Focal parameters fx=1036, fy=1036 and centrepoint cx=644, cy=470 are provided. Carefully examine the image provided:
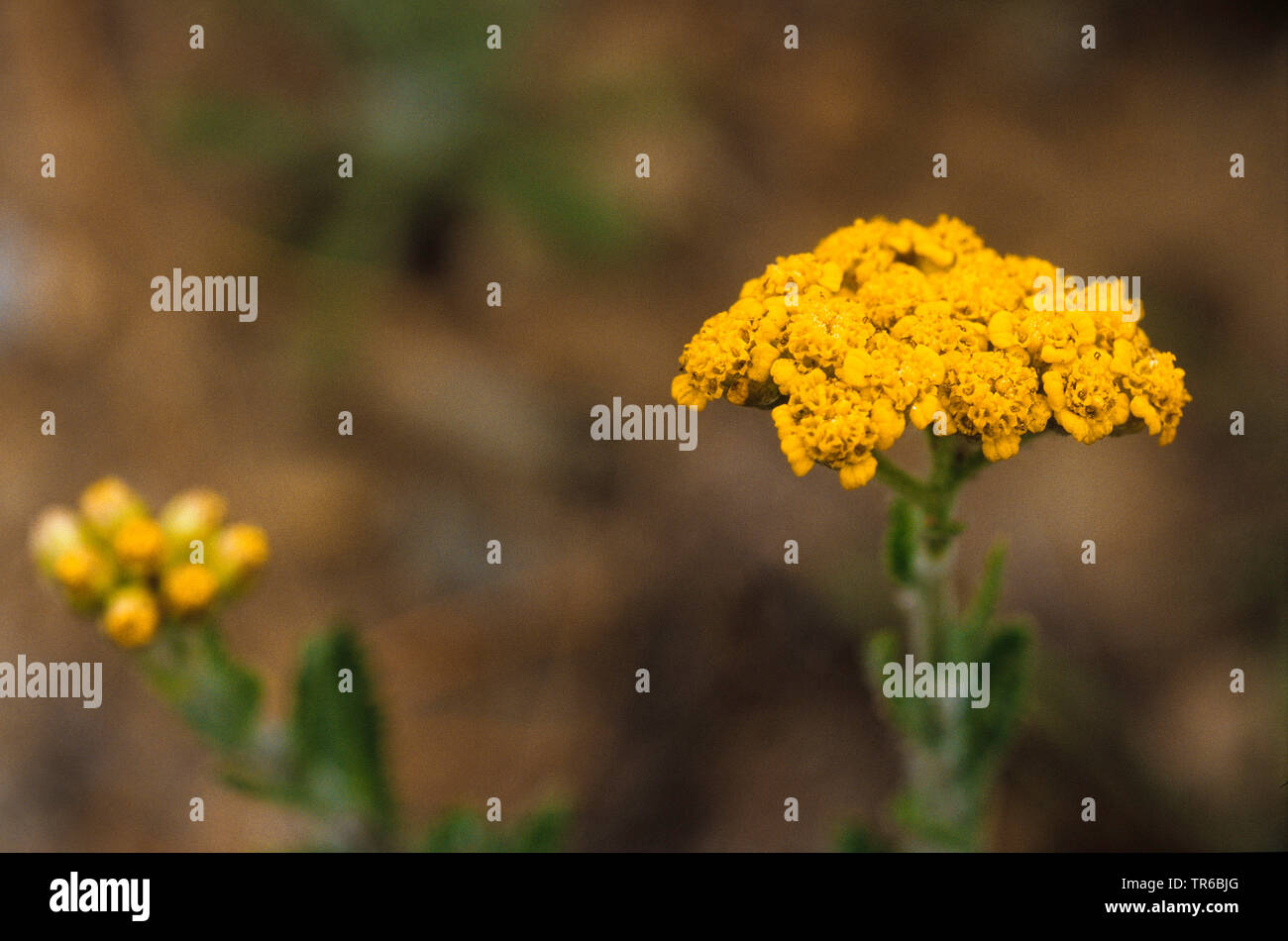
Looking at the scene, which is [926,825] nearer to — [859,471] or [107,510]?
[859,471]

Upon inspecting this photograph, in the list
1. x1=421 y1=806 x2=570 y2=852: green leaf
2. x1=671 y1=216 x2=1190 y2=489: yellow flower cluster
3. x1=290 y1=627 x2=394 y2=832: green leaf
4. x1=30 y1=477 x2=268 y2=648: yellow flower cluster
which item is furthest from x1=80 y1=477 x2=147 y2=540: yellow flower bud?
x1=671 y1=216 x2=1190 y2=489: yellow flower cluster

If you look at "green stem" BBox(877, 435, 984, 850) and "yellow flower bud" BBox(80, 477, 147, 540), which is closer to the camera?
"green stem" BBox(877, 435, 984, 850)

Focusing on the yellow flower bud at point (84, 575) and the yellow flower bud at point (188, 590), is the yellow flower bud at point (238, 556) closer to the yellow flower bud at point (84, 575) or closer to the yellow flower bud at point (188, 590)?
the yellow flower bud at point (188, 590)

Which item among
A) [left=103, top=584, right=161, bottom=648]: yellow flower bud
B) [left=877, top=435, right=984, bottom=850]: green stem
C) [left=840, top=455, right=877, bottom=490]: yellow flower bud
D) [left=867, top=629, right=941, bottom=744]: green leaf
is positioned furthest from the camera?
[left=103, top=584, right=161, bottom=648]: yellow flower bud

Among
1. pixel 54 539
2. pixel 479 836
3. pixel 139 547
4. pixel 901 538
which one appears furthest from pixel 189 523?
pixel 901 538

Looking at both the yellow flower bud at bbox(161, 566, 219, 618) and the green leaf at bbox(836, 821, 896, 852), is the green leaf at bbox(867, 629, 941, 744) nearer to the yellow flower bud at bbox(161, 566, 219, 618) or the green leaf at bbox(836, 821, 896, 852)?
the green leaf at bbox(836, 821, 896, 852)
